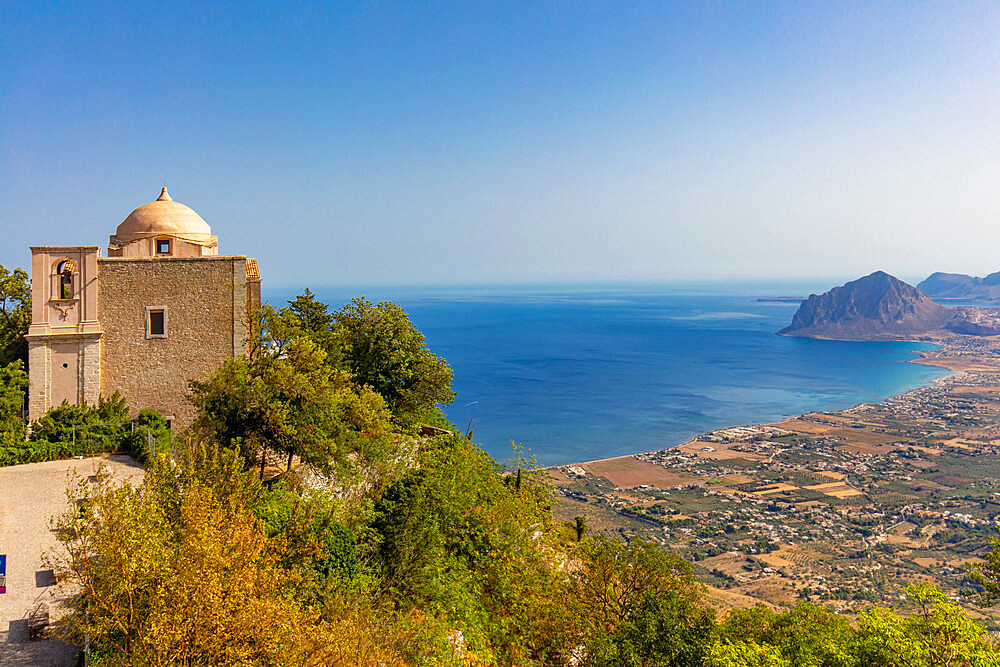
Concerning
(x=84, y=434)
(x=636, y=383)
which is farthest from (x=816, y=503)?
→ (x=84, y=434)

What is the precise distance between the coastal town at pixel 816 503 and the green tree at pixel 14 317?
40763 mm

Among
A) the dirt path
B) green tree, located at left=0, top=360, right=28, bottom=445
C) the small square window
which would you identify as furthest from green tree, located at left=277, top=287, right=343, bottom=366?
green tree, located at left=0, top=360, right=28, bottom=445

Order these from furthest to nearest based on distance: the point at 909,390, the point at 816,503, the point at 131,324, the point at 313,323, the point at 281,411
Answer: the point at 909,390
the point at 816,503
the point at 313,323
the point at 131,324
the point at 281,411

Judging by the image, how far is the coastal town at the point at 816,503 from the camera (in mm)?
44250

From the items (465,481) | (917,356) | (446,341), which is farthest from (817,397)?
(465,481)

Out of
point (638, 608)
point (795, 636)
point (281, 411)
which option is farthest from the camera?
point (281, 411)

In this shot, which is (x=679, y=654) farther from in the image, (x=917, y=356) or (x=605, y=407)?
(x=917, y=356)

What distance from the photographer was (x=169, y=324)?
2323 cm

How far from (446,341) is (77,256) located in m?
141

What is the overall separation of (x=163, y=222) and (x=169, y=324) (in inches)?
212

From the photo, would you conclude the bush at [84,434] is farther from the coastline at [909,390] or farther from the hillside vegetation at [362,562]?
the coastline at [909,390]

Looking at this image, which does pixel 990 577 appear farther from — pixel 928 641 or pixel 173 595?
pixel 173 595

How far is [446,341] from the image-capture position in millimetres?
163250

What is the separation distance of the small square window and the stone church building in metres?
0.04
